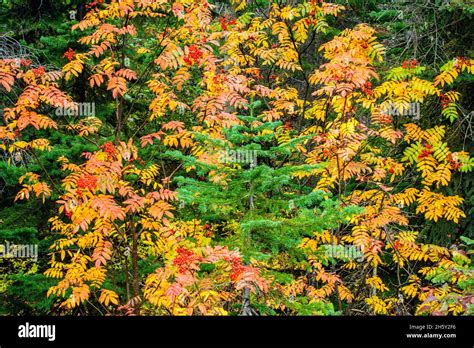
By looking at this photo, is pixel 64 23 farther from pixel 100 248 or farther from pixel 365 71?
pixel 365 71

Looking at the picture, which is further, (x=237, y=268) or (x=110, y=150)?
(x=110, y=150)

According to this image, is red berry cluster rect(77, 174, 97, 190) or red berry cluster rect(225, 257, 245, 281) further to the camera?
red berry cluster rect(77, 174, 97, 190)

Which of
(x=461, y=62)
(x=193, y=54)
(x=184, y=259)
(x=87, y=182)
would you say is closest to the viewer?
(x=184, y=259)

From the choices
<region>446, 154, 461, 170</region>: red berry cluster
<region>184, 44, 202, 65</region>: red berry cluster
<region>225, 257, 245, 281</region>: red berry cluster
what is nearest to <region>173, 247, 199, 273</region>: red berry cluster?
<region>225, 257, 245, 281</region>: red berry cluster

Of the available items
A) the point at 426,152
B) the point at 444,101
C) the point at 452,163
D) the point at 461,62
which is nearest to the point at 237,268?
the point at 426,152

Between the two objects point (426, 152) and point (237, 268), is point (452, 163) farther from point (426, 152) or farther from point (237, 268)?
point (237, 268)

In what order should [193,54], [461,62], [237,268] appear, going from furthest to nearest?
[461,62], [193,54], [237,268]

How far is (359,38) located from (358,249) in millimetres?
3122

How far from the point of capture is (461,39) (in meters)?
7.82

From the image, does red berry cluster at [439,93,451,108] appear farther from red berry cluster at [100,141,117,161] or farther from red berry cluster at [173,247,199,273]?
red berry cluster at [173,247,199,273]

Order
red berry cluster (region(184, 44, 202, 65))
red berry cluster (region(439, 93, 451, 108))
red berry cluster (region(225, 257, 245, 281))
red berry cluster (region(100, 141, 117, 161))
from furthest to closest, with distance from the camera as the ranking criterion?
red berry cluster (region(439, 93, 451, 108))
red berry cluster (region(184, 44, 202, 65))
red berry cluster (region(100, 141, 117, 161))
red berry cluster (region(225, 257, 245, 281))

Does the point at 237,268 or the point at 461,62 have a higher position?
the point at 461,62
